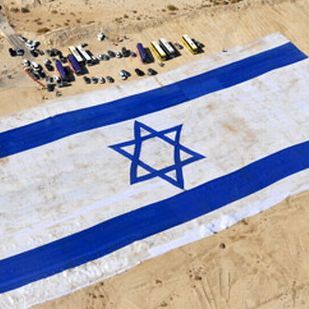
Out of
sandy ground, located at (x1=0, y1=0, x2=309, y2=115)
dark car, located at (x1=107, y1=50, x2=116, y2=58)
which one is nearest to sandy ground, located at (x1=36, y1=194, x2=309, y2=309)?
sandy ground, located at (x1=0, y1=0, x2=309, y2=115)

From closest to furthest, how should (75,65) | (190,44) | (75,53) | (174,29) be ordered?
(75,65), (75,53), (190,44), (174,29)

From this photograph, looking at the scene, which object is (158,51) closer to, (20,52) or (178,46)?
(178,46)

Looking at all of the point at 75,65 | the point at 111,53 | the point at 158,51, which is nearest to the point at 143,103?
the point at 158,51

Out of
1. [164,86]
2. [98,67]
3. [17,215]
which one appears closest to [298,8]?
[164,86]

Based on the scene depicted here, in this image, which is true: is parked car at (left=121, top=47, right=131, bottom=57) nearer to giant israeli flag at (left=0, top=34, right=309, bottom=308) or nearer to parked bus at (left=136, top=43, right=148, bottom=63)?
parked bus at (left=136, top=43, right=148, bottom=63)

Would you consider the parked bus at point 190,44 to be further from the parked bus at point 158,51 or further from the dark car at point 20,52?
the dark car at point 20,52

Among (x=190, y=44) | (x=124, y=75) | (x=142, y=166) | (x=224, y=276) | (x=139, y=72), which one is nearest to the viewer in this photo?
(x=224, y=276)
